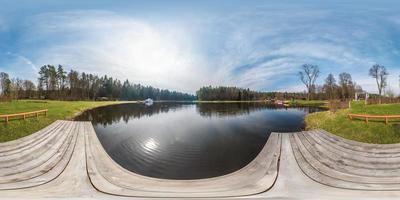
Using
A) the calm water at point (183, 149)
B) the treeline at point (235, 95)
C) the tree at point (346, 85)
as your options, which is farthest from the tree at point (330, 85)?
the treeline at point (235, 95)

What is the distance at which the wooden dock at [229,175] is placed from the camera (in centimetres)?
675

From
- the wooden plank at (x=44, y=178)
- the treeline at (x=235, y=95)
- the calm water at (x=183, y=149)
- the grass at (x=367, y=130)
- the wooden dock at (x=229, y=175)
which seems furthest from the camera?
the treeline at (x=235, y=95)

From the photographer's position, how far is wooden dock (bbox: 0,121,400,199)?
675 centimetres

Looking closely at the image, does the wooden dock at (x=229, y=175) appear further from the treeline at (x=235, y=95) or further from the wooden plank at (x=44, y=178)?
the treeline at (x=235, y=95)

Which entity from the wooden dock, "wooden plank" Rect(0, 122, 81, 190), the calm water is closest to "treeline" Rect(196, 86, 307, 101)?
the calm water

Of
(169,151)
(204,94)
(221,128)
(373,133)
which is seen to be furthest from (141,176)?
(204,94)

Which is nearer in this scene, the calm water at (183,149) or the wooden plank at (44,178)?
the wooden plank at (44,178)

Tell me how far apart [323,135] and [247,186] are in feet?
16.2

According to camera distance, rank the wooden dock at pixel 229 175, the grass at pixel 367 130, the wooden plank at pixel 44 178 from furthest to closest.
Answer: the grass at pixel 367 130 → the wooden plank at pixel 44 178 → the wooden dock at pixel 229 175

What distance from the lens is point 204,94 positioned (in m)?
77.8

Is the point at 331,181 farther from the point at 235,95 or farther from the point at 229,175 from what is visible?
the point at 235,95

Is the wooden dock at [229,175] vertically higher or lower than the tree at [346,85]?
lower

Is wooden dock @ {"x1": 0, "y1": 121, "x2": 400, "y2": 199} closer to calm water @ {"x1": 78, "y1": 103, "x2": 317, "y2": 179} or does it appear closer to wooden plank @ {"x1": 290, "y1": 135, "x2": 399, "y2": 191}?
wooden plank @ {"x1": 290, "y1": 135, "x2": 399, "y2": 191}

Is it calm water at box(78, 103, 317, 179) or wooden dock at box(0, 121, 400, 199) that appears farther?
calm water at box(78, 103, 317, 179)
